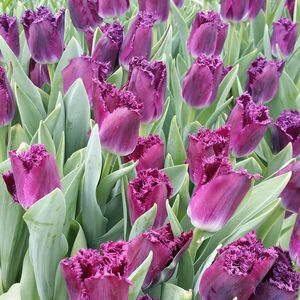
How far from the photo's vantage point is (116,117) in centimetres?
71

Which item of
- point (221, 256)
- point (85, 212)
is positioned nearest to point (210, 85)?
point (85, 212)

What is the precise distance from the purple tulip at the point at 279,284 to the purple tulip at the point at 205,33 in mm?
599

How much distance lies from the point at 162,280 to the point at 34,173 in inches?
7.3

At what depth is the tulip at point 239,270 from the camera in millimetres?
552

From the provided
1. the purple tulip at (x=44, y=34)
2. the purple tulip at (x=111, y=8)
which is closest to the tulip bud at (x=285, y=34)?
the purple tulip at (x=111, y=8)

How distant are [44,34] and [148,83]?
295 mm

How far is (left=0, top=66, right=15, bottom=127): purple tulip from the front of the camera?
822 mm

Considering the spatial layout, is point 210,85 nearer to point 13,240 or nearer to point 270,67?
point 270,67

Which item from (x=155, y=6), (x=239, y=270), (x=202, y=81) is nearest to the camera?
(x=239, y=270)

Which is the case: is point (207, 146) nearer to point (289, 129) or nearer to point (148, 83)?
point (148, 83)

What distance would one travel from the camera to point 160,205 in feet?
2.18

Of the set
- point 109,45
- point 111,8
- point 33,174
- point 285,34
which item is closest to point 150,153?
point 33,174

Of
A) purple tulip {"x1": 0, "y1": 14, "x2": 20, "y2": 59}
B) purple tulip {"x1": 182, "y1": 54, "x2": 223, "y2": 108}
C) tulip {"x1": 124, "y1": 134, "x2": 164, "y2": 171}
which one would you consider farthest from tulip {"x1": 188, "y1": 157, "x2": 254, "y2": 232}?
purple tulip {"x1": 0, "y1": 14, "x2": 20, "y2": 59}

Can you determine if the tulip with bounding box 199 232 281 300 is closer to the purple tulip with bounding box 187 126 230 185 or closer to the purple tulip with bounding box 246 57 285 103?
the purple tulip with bounding box 187 126 230 185
